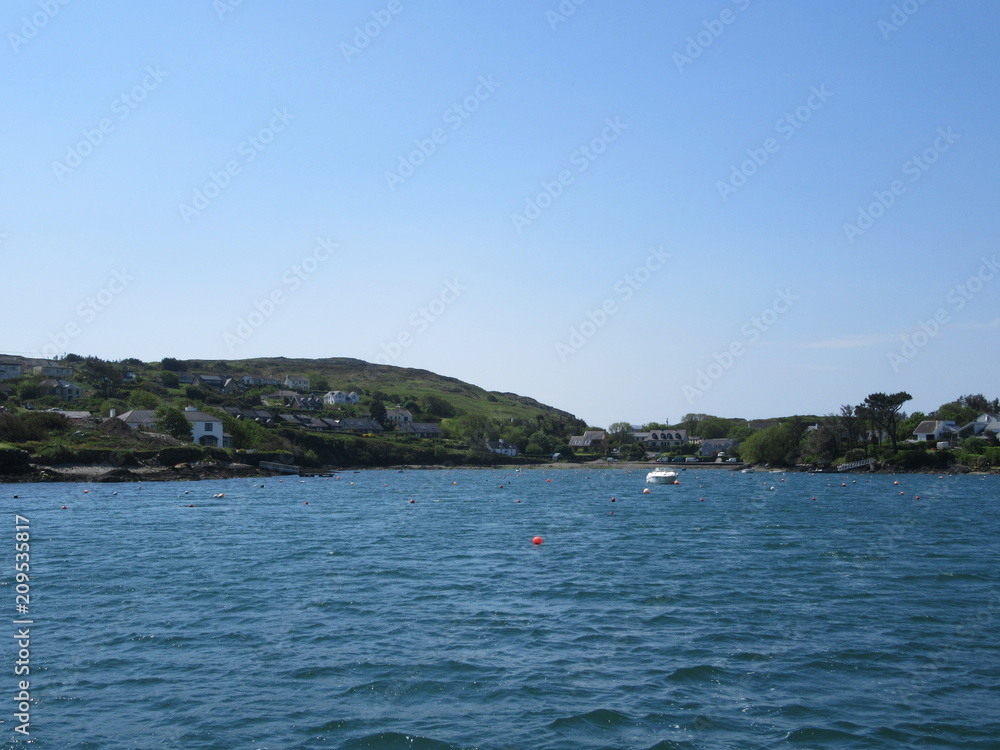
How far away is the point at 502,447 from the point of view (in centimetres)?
17825

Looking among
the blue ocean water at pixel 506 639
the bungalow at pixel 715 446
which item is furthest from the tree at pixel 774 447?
the blue ocean water at pixel 506 639

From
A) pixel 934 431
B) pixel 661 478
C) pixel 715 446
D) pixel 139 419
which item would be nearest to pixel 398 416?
pixel 715 446

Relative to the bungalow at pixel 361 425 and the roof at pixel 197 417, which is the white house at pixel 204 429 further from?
the bungalow at pixel 361 425

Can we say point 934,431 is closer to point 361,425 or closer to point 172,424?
point 361,425

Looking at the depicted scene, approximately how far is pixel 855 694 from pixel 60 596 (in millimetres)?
21743

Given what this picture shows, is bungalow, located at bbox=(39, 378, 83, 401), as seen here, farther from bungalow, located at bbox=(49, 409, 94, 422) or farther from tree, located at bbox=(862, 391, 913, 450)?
tree, located at bbox=(862, 391, 913, 450)

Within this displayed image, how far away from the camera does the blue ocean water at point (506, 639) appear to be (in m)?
13.6

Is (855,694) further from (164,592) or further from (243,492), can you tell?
(243,492)

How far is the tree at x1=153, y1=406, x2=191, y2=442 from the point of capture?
10762cm

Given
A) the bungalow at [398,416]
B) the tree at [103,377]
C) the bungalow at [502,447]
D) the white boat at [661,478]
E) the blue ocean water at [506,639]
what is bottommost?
the blue ocean water at [506,639]

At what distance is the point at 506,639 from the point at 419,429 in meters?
159

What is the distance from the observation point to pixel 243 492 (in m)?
71.5

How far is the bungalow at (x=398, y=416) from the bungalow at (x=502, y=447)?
19978 millimetres

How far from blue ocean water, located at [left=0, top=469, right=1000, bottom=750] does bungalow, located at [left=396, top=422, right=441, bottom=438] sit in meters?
133
